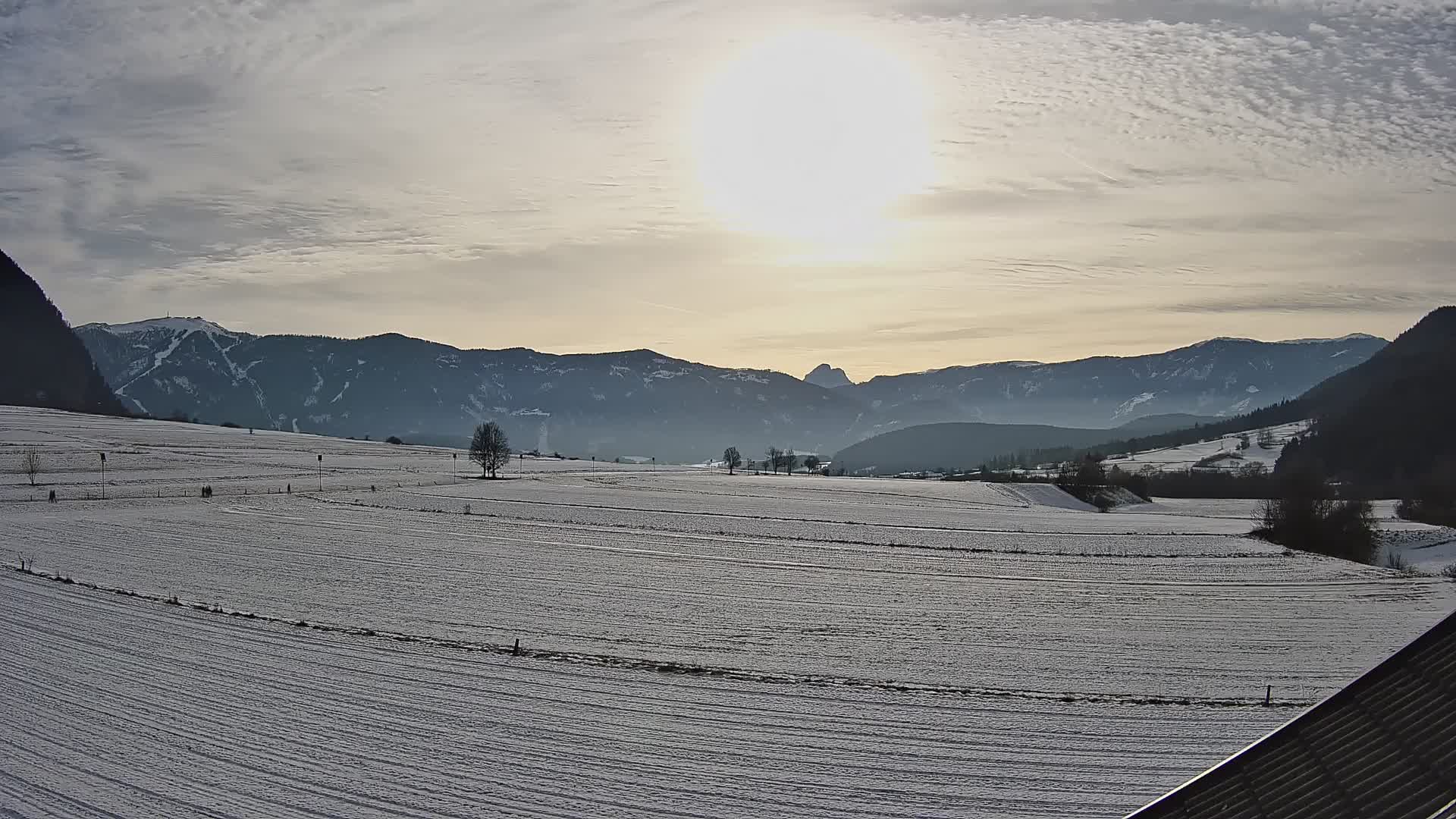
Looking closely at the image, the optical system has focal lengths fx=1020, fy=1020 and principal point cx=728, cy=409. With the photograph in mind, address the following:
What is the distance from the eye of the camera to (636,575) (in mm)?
46156

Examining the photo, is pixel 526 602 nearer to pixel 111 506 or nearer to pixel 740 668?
pixel 740 668

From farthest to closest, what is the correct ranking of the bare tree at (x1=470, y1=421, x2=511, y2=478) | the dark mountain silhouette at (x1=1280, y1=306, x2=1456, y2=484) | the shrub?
the dark mountain silhouette at (x1=1280, y1=306, x2=1456, y2=484) < the bare tree at (x1=470, y1=421, x2=511, y2=478) < the shrub

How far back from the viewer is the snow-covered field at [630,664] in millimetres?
18359

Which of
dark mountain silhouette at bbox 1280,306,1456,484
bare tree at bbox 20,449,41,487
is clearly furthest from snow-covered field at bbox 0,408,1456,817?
dark mountain silhouette at bbox 1280,306,1456,484

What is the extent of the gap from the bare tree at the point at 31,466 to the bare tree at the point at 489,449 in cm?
4395

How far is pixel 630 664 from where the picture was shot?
91.7 ft

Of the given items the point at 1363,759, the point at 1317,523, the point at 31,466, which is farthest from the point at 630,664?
the point at 31,466

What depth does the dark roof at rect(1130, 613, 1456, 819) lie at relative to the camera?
24.6 feet

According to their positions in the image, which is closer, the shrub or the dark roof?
the dark roof

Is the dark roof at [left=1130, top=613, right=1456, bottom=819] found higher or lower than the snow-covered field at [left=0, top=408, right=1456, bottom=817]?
higher

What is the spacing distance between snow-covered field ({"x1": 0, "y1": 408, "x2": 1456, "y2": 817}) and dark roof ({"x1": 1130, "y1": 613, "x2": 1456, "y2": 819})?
8.99 meters

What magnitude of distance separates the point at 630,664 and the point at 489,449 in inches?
3975

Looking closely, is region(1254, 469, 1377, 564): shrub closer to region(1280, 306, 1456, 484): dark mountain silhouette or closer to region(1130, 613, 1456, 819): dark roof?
region(1130, 613, 1456, 819): dark roof

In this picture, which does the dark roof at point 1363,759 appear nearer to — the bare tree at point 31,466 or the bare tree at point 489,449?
the bare tree at point 31,466
